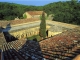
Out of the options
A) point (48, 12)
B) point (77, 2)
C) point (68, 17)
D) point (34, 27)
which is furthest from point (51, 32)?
point (48, 12)

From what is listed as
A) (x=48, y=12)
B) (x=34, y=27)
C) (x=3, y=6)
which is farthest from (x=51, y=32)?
(x=3, y=6)

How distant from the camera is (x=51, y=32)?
31.2 metres

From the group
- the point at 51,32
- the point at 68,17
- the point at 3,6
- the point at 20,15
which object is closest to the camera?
the point at 51,32

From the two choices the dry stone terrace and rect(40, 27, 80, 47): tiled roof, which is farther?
rect(40, 27, 80, 47): tiled roof

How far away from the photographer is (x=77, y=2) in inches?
1850

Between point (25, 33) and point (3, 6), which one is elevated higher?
point (3, 6)

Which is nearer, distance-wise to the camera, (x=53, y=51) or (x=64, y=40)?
(x=53, y=51)

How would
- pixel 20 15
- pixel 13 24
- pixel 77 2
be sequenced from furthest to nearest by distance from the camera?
pixel 20 15 → pixel 77 2 → pixel 13 24

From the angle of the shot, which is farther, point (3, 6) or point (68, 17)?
point (3, 6)

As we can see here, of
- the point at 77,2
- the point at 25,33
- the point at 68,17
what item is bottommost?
the point at 25,33

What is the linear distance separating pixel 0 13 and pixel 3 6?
1699 centimetres

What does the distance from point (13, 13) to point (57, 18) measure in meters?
19.2

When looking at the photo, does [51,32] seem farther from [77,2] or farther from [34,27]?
[77,2]

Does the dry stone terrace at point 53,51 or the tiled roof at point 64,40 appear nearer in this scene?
the dry stone terrace at point 53,51
